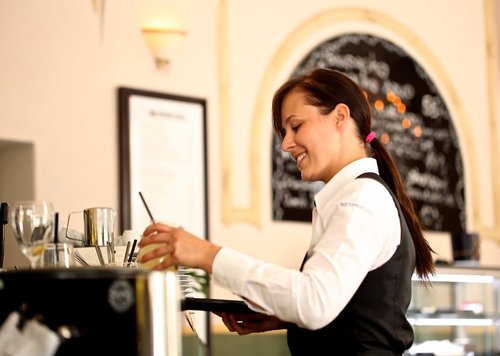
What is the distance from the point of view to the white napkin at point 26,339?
1646 millimetres

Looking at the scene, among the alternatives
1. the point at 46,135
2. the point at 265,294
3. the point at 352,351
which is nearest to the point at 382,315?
the point at 352,351

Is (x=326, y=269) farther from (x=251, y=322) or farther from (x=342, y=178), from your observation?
(x=251, y=322)

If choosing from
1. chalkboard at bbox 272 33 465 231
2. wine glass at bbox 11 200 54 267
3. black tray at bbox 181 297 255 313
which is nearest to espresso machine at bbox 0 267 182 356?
wine glass at bbox 11 200 54 267

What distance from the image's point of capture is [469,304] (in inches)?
273

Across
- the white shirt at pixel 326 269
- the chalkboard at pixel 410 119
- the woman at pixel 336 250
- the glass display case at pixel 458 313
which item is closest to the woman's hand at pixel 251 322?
the woman at pixel 336 250

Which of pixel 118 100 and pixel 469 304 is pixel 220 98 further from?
pixel 469 304

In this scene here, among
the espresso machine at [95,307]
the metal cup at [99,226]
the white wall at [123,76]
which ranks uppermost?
the white wall at [123,76]

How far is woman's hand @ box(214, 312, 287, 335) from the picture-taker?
96.7 inches

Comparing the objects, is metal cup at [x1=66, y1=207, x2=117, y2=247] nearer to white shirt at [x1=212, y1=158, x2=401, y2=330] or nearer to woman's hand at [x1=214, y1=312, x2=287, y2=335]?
woman's hand at [x1=214, y1=312, x2=287, y2=335]

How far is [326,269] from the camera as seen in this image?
2.06 metres

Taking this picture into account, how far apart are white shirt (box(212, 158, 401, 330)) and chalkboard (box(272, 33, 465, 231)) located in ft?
15.3

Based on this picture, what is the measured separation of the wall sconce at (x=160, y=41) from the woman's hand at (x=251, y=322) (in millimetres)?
3497

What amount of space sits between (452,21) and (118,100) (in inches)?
129

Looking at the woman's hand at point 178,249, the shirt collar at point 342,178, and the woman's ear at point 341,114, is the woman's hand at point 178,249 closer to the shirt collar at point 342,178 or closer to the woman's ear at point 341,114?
the shirt collar at point 342,178
